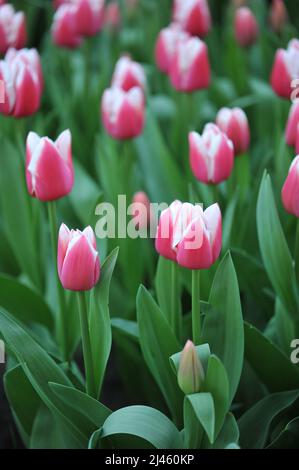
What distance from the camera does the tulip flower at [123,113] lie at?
1.49 metres

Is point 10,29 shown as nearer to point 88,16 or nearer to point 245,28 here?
point 88,16

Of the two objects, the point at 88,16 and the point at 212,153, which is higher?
the point at 88,16

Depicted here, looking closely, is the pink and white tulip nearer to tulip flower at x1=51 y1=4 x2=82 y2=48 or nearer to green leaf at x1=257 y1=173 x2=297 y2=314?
green leaf at x1=257 y1=173 x2=297 y2=314

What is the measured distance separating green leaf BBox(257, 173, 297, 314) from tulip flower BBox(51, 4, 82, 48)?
3.03 feet

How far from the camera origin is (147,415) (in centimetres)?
104

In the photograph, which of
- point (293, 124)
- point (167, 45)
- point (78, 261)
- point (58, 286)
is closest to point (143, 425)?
point (78, 261)

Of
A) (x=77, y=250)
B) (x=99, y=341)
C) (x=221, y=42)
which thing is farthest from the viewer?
(x=221, y=42)

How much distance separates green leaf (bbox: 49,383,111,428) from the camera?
106cm

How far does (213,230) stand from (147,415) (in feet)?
0.82

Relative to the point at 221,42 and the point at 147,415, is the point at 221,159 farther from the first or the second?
the point at 221,42

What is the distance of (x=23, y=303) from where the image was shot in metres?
1.44

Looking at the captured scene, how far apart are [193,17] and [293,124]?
77 centimetres

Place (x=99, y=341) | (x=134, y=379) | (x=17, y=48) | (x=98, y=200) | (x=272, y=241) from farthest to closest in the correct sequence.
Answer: (x=17, y=48)
(x=134, y=379)
(x=98, y=200)
(x=272, y=241)
(x=99, y=341)
